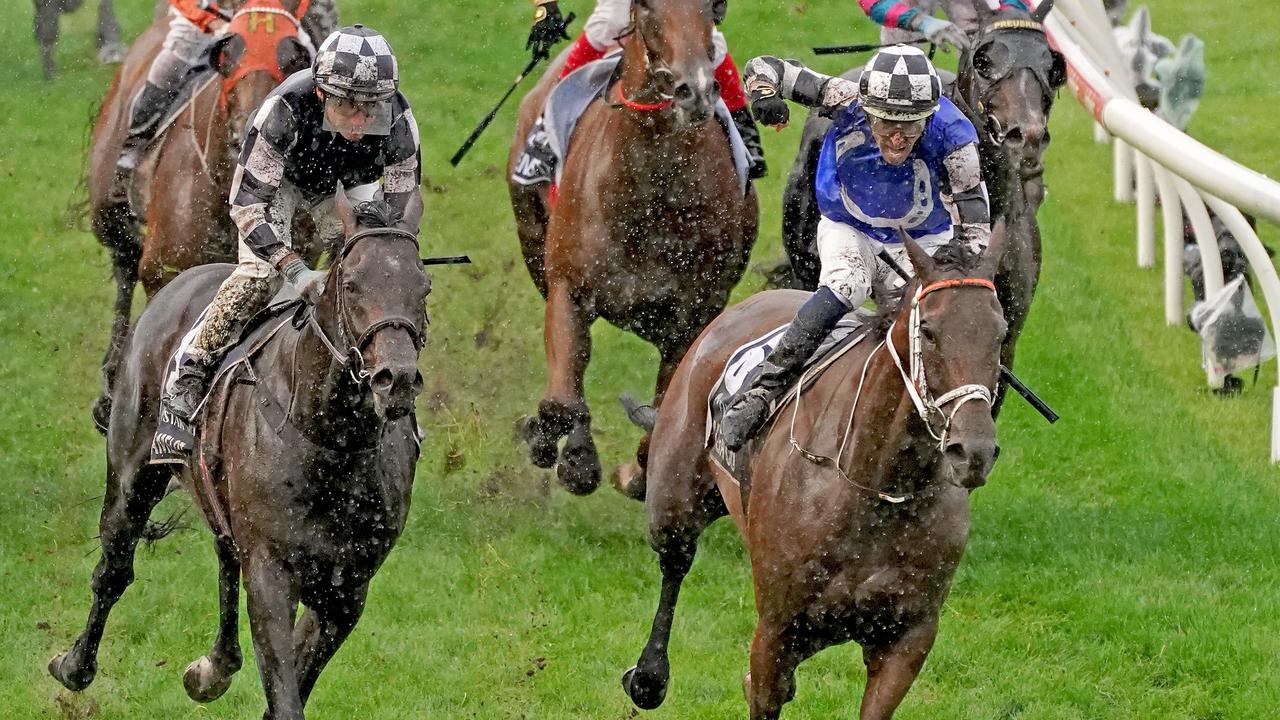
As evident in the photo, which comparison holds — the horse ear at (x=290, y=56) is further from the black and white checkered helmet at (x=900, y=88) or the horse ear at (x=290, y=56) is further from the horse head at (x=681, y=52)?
the black and white checkered helmet at (x=900, y=88)

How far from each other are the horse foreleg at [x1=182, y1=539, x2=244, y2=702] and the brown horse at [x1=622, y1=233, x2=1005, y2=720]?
2242 millimetres

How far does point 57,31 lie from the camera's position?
19.5 metres

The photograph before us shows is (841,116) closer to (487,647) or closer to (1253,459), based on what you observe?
(487,647)

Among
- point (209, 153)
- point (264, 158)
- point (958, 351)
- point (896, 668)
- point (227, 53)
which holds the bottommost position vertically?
point (209, 153)

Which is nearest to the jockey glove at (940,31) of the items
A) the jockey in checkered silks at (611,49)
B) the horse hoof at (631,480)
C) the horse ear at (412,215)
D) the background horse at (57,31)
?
the jockey in checkered silks at (611,49)

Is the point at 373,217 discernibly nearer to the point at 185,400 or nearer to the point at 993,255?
the point at 185,400

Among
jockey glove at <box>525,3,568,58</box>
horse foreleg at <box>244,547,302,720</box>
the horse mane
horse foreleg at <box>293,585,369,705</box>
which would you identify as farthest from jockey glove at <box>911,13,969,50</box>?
horse foreleg at <box>244,547,302,720</box>

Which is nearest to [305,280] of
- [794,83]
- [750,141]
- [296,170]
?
[296,170]

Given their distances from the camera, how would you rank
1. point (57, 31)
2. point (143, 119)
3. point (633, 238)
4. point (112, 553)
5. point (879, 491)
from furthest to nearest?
point (57, 31)
point (143, 119)
point (633, 238)
point (112, 553)
point (879, 491)

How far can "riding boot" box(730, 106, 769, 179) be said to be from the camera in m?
9.27

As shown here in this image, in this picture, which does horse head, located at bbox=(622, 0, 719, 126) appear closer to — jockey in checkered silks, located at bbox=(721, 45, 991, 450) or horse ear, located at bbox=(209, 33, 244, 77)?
jockey in checkered silks, located at bbox=(721, 45, 991, 450)

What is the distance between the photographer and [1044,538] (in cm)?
1006

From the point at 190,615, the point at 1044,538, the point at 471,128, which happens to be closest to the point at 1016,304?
the point at 1044,538

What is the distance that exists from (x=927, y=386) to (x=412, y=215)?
195 cm
